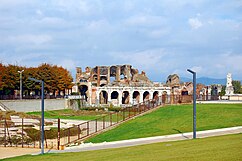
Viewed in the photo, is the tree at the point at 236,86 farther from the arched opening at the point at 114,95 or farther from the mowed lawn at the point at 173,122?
the mowed lawn at the point at 173,122

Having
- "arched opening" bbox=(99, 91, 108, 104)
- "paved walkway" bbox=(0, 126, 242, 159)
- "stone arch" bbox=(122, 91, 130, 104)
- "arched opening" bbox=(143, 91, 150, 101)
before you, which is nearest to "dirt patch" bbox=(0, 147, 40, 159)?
"paved walkway" bbox=(0, 126, 242, 159)

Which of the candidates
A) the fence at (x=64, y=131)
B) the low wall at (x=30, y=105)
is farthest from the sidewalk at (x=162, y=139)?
the low wall at (x=30, y=105)

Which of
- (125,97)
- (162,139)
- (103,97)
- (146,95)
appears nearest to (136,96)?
(146,95)

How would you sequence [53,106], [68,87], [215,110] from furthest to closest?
[68,87], [53,106], [215,110]

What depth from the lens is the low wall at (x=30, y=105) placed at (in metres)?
70.6

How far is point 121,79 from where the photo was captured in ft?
375

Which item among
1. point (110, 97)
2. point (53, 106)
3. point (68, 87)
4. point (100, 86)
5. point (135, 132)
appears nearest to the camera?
point (135, 132)

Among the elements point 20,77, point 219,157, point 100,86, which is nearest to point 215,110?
point 219,157

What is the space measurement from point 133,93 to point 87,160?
88262 mm

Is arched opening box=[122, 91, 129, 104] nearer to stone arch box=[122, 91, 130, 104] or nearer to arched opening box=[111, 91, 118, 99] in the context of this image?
stone arch box=[122, 91, 130, 104]

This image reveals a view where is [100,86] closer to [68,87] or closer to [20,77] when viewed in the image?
[68,87]

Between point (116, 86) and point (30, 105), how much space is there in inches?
1346

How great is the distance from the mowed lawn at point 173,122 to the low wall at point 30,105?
3596cm

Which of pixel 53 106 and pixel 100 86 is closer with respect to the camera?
pixel 53 106
